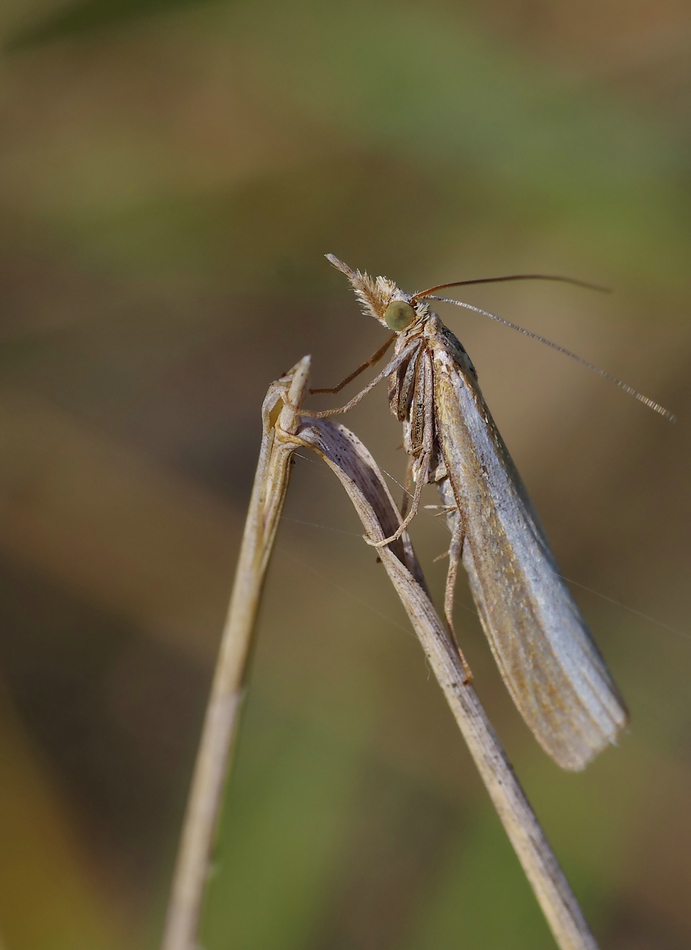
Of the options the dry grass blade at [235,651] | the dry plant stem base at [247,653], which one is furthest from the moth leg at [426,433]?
the dry grass blade at [235,651]

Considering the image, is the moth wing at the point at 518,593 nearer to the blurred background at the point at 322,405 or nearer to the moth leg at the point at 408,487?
the moth leg at the point at 408,487

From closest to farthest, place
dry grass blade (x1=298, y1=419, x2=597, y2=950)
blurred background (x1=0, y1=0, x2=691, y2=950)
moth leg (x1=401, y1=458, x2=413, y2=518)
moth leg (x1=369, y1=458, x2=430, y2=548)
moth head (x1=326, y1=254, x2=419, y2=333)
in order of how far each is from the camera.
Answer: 1. dry grass blade (x1=298, y1=419, x2=597, y2=950)
2. moth leg (x1=369, y1=458, x2=430, y2=548)
3. moth head (x1=326, y1=254, x2=419, y2=333)
4. moth leg (x1=401, y1=458, x2=413, y2=518)
5. blurred background (x1=0, y1=0, x2=691, y2=950)

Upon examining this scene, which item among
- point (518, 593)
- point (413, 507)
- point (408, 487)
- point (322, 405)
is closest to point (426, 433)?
point (408, 487)

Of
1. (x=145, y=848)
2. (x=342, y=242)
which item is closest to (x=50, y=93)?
(x=342, y=242)

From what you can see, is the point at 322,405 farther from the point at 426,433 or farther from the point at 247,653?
the point at 247,653

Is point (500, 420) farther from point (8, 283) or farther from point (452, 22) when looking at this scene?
point (8, 283)

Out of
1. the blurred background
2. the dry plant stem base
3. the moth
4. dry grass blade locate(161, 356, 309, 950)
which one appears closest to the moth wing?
the moth

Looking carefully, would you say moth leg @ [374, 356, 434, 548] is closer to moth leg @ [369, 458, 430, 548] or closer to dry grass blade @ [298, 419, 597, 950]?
moth leg @ [369, 458, 430, 548]
